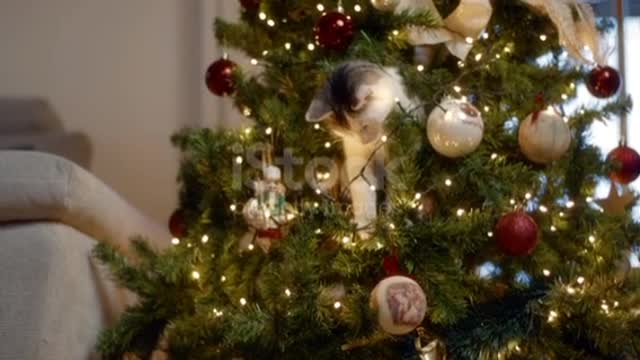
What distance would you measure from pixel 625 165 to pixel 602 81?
0.12 meters

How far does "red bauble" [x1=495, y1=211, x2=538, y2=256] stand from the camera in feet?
3.20

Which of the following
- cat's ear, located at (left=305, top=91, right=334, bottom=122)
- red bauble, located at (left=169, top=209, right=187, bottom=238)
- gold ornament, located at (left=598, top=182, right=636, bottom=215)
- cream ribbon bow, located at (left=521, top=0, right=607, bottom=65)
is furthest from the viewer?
gold ornament, located at (left=598, top=182, right=636, bottom=215)

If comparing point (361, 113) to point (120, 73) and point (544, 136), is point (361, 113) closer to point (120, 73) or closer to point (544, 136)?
point (544, 136)

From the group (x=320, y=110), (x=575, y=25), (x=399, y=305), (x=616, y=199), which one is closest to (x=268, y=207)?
(x=320, y=110)

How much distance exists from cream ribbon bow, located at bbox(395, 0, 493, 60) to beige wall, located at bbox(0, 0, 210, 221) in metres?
0.76

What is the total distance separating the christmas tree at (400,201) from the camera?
974mm

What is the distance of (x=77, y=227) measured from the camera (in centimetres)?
111

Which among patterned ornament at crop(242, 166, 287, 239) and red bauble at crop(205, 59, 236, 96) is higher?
red bauble at crop(205, 59, 236, 96)

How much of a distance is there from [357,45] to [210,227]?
1.12 ft

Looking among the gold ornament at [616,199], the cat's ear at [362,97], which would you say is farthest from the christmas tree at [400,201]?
the gold ornament at [616,199]

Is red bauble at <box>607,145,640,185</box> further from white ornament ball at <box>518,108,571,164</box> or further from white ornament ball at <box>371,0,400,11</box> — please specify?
white ornament ball at <box>371,0,400,11</box>

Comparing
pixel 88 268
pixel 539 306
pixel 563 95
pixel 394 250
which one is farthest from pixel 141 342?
pixel 563 95

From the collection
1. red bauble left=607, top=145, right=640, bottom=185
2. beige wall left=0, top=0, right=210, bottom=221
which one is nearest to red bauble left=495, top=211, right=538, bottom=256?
red bauble left=607, top=145, right=640, bottom=185

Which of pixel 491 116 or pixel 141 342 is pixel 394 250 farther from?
pixel 141 342
